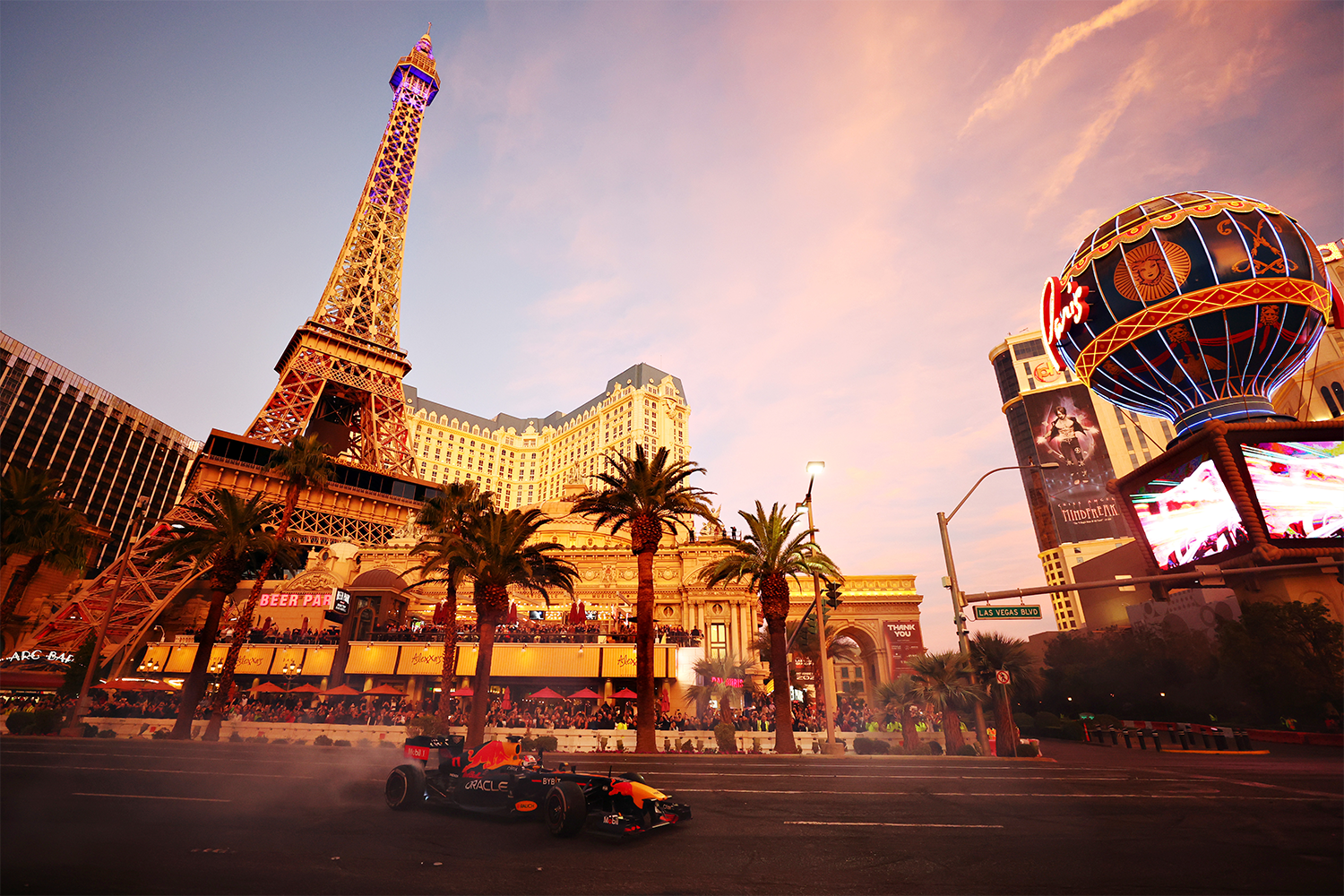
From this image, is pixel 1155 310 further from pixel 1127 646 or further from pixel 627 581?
pixel 627 581

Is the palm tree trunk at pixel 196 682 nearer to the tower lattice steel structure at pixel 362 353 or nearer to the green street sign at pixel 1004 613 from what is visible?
the tower lattice steel structure at pixel 362 353

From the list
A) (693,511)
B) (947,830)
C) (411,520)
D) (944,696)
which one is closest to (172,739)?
(693,511)

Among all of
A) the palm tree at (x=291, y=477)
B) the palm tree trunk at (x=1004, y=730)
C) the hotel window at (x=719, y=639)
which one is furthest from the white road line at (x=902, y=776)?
the hotel window at (x=719, y=639)

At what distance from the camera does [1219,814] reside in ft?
37.8

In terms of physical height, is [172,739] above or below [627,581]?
below

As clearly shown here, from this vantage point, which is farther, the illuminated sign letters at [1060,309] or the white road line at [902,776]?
the illuminated sign letters at [1060,309]

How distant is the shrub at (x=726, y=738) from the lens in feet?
83.6

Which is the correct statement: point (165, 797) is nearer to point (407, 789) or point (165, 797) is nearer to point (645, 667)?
point (407, 789)

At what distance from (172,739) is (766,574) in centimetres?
2765

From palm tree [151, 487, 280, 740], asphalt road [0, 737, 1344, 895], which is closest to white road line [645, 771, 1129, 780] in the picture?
asphalt road [0, 737, 1344, 895]

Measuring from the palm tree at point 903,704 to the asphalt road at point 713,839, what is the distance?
37.4 feet

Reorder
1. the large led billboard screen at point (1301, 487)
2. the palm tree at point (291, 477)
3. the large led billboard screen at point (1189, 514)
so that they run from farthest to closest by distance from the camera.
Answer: the large led billboard screen at point (1189, 514) < the large led billboard screen at point (1301, 487) < the palm tree at point (291, 477)

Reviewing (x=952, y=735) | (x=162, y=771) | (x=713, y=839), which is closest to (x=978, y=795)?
(x=713, y=839)

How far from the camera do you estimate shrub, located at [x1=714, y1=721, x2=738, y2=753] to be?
83.6 feet
